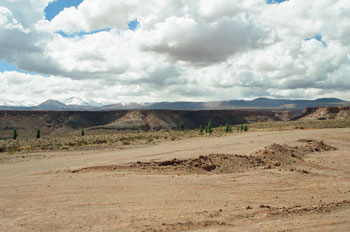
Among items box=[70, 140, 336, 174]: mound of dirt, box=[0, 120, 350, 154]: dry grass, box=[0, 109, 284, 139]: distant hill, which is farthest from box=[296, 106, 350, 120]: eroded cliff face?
box=[70, 140, 336, 174]: mound of dirt

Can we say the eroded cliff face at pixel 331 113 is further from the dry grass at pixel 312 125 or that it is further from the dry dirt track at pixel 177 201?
the dry dirt track at pixel 177 201

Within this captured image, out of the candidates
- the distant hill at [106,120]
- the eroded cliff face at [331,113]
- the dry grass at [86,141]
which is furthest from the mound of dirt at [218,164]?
the eroded cliff face at [331,113]

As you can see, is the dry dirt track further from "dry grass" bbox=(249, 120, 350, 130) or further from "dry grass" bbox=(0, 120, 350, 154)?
"dry grass" bbox=(249, 120, 350, 130)

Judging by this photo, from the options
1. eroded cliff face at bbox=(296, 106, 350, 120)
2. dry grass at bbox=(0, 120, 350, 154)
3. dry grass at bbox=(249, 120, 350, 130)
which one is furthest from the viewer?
eroded cliff face at bbox=(296, 106, 350, 120)

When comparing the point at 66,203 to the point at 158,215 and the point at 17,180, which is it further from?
the point at 17,180

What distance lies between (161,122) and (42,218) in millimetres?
119618

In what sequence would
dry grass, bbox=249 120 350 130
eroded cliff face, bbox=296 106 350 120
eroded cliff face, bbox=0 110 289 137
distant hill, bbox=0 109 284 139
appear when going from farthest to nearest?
eroded cliff face, bbox=296 106 350 120
eroded cliff face, bbox=0 110 289 137
distant hill, bbox=0 109 284 139
dry grass, bbox=249 120 350 130

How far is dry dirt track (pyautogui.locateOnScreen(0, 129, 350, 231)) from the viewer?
9727 mm

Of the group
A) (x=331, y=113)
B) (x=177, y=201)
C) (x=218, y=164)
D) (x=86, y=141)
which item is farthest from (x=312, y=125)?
(x=177, y=201)

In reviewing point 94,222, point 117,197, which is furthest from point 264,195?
point 94,222

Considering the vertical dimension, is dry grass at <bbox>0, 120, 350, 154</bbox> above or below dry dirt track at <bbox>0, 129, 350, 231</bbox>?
below

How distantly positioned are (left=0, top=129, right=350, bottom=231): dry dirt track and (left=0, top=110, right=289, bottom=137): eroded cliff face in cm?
9014

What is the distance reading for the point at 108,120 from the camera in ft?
481

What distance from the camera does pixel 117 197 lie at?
12867 mm
